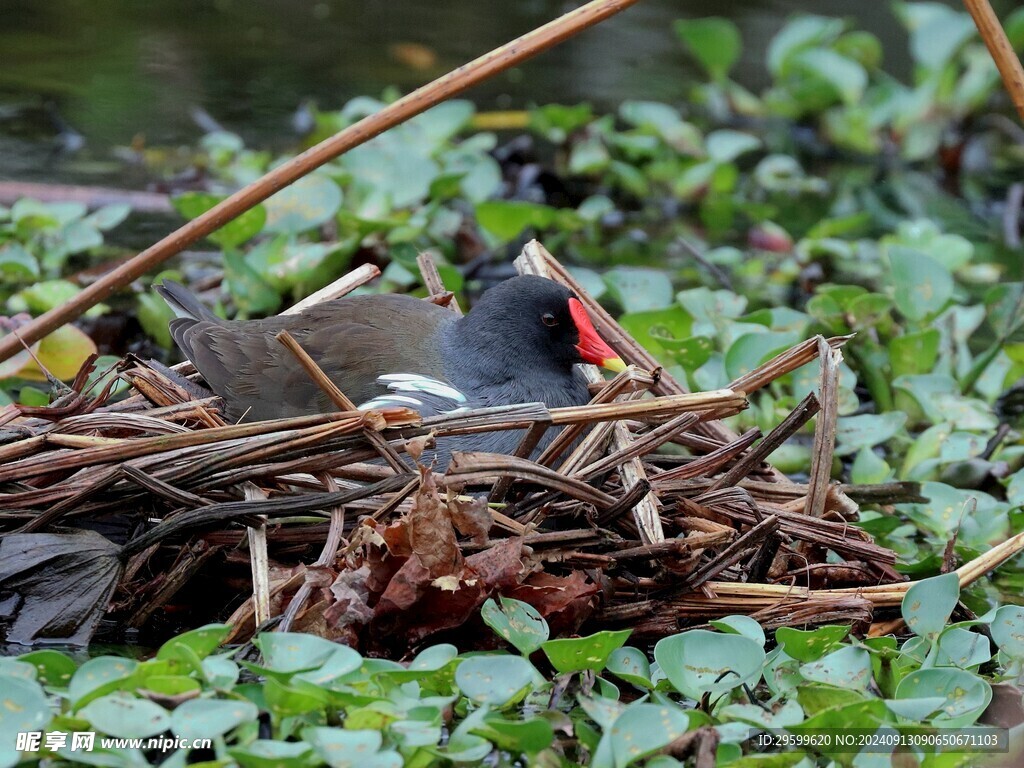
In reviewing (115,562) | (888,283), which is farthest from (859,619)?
(888,283)

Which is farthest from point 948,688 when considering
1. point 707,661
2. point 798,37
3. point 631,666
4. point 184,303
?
point 798,37

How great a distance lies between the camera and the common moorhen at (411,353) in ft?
9.79

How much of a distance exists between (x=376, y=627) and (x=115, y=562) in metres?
0.53

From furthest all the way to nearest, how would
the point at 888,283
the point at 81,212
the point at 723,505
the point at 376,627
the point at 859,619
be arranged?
the point at 888,283 → the point at 81,212 → the point at 723,505 → the point at 859,619 → the point at 376,627

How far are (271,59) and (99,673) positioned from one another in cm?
564

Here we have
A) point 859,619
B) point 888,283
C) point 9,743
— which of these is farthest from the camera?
point 888,283

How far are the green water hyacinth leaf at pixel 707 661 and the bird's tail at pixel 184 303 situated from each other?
1.63 meters

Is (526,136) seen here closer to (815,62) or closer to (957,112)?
(815,62)

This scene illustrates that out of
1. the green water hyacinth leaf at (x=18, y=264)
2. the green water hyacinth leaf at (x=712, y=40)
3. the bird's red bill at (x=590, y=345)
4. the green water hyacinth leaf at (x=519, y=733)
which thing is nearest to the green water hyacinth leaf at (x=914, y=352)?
the bird's red bill at (x=590, y=345)

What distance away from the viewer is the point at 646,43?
8.06m

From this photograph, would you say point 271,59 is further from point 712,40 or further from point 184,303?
point 184,303

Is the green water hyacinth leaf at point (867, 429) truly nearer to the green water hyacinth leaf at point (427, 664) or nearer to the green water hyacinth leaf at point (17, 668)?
the green water hyacinth leaf at point (427, 664)

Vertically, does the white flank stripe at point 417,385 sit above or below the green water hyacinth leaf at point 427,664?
above

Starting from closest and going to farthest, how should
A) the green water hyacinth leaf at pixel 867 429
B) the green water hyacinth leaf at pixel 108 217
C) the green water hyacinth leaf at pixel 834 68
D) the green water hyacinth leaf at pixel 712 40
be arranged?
the green water hyacinth leaf at pixel 867 429 < the green water hyacinth leaf at pixel 108 217 < the green water hyacinth leaf at pixel 712 40 < the green water hyacinth leaf at pixel 834 68
